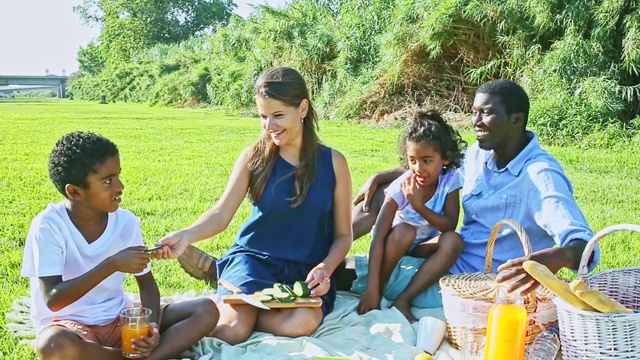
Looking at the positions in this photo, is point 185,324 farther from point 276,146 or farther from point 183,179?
point 183,179

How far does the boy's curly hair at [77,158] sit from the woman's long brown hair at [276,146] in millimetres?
799

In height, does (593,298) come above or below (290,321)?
above

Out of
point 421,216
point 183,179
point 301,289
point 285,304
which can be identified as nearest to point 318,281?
point 301,289

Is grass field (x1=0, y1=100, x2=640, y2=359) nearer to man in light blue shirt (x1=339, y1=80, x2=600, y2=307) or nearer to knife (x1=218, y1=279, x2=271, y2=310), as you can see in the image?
knife (x1=218, y1=279, x2=271, y2=310)

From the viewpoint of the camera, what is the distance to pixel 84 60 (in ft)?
171

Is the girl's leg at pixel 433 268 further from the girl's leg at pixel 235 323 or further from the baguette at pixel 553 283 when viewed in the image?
the baguette at pixel 553 283

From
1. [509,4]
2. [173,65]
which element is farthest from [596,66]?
[173,65]

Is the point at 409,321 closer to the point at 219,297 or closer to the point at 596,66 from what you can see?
the point at 219,297

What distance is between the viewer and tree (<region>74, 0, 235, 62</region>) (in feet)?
156

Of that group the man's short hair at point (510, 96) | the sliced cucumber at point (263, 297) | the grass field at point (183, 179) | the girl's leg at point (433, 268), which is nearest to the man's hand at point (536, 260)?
the girl's leg at point (433, 268)

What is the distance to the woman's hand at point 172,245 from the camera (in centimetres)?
295

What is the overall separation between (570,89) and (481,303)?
26.1ft

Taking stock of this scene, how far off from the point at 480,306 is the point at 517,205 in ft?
2.23

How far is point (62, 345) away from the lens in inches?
106
